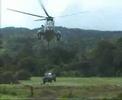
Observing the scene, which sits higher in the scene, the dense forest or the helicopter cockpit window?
the helicopter cockpit window

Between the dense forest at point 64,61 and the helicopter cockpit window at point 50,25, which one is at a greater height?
the helicopter cockpit window at point 50,25

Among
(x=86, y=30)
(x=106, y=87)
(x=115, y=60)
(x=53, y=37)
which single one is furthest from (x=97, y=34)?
(x=106, y=87)

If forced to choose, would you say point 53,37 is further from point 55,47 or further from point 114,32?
point 114,32

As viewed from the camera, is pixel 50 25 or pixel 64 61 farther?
pixel 64 61

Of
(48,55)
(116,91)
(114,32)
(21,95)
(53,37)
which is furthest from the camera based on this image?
(114,32)

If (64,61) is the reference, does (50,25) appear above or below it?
Answer: above

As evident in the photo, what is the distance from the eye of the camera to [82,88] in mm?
49375

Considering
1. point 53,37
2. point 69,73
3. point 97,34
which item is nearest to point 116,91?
point 53,37

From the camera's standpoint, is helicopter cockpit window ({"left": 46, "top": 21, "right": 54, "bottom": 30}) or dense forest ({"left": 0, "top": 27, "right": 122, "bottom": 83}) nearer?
helicopter cockpit window ({"left": 46, "top": 21, "right": 54, "bottom": 30})

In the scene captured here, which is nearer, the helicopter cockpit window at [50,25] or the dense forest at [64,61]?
the helicopter cockpit window at [50,25]

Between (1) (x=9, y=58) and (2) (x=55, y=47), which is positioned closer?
(1) (x=9, y=58)

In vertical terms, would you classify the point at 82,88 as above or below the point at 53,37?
below

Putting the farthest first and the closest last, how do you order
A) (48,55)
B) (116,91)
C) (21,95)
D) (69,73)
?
(48,55), (69,73), (116,91), (21,95)

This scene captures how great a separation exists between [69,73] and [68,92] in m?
44.1
